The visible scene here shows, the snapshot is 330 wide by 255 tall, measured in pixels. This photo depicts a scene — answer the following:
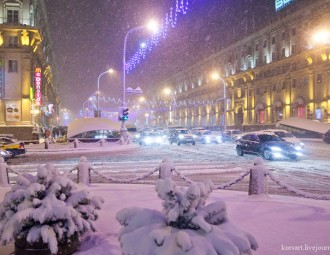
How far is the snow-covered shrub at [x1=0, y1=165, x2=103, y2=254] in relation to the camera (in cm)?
506

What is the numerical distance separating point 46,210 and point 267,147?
1772cm

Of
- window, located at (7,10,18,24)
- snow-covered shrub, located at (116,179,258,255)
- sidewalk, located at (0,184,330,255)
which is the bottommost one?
sidewalk, located at (0,184,330,255)

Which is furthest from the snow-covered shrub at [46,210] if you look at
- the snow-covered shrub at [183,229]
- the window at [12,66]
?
the window at [12,66]

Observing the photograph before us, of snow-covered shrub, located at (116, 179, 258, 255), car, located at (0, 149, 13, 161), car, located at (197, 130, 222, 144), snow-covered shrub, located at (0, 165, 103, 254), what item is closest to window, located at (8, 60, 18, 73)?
car, located at (197, 130, 222, 144)

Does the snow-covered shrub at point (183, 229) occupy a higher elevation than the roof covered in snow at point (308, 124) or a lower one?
lower

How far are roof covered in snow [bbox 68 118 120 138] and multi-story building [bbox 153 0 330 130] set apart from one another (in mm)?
20374

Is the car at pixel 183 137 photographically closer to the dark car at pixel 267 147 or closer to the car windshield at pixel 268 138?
the dark car at pixel 267 147

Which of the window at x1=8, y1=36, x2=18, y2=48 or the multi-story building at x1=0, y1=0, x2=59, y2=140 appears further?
the window at x1=8, y1=36, x2=18, y2=48

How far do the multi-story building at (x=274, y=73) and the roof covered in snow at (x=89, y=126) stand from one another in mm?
20374

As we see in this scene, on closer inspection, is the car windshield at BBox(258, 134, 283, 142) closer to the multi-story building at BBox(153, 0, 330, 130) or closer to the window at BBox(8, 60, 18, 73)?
the window at BBox(8, 60, 18, 73)

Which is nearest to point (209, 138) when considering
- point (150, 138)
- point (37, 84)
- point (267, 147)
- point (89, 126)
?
point (150, 138)

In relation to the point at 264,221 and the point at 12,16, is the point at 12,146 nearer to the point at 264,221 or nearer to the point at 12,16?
the point at 264,221

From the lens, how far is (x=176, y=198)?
172 inches

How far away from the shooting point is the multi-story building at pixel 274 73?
54.6 metres
